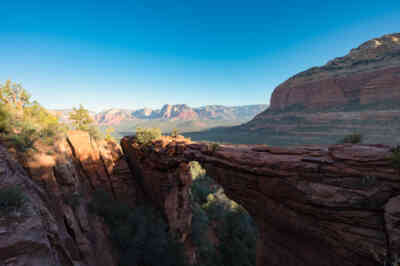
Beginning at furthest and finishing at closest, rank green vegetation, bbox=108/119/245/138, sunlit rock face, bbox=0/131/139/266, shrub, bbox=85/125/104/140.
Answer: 1. green vegetation, bbox=108/119/245/138
2. shrub, bbox=85/125/104/140
3. sunlit rock face, bbox=0/131/139/266

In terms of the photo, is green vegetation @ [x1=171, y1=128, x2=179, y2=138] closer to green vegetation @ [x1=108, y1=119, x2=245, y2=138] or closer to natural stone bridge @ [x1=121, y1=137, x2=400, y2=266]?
natural stone bridge @ [x1=121, y1=137, x2=400, y2=266]

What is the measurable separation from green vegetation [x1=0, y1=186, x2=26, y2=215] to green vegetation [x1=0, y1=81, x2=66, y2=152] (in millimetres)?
5070

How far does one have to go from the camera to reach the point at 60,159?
762 cm

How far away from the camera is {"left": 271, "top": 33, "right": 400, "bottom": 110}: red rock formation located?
38.9 m

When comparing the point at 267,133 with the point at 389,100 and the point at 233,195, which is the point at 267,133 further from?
the point at 233,195

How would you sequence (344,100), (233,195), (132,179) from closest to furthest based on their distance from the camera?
(233,195) < (132,179) < (344,100)

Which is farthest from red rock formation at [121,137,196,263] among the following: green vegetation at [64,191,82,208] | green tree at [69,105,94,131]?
green tree at [69,105,94,131]

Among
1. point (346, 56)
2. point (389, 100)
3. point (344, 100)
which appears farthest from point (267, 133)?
point (346, 56)

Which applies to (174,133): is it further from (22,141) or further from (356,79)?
(356,79)

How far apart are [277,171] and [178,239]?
9.84 metres

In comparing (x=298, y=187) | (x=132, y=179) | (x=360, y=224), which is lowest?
(x=132, y=179)

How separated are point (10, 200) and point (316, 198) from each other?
8171mm

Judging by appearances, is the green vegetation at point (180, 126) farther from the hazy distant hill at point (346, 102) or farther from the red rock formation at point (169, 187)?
the red rock formation at point (169, 187)

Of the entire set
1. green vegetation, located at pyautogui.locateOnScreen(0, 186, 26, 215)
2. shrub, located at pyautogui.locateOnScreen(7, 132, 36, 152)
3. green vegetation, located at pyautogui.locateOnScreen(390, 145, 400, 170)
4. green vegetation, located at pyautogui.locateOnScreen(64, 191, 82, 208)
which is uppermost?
shrub, located at pyautogui.locateOnScreen(7, 132, 36, 152)
